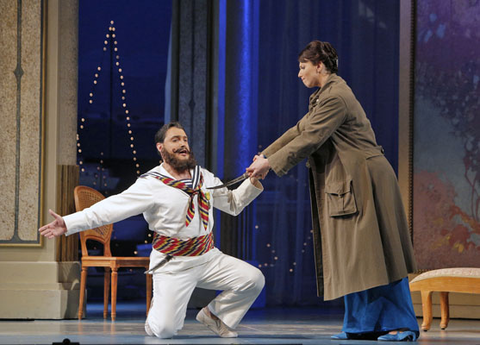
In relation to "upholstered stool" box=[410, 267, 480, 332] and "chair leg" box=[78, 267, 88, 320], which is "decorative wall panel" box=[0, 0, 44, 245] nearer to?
"chair leg" box=[78, 267, 88, 320]

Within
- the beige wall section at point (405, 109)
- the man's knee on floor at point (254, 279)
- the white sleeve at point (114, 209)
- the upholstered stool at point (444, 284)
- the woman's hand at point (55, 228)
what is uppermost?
the beige wall section at point (405, 109)

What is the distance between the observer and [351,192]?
3701 mm

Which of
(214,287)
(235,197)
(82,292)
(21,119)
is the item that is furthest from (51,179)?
(214,287)

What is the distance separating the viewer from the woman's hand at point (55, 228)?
3.68m

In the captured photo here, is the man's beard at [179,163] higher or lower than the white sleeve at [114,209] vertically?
higher

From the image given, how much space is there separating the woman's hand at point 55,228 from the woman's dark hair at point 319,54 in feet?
4.69

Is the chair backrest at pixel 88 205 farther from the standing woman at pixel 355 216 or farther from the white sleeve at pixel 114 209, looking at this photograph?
the standing woman at pixel 355 216

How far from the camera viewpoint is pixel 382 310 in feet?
12.3

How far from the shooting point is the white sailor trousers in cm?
388

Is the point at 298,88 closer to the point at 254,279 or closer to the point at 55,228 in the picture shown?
the point at 254,279

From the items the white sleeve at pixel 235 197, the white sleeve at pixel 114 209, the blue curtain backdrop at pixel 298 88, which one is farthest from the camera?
the blue curtain backdrop at pixel 298 88

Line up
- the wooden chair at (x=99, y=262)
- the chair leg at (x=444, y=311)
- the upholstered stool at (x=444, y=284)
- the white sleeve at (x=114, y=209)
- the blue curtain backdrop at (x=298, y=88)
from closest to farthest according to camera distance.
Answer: the white sleeve at (x=114, y=209) < the upholstered stool at (x=444, y=284) < the chair leg at (x=444, y=311) < the wooden chair at (x=99, y=262) < the blue curtain backdrop at (x=298, y=88)

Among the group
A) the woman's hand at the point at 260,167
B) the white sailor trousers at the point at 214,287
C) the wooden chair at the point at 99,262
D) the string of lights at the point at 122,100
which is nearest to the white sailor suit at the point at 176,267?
the white sailor trousers at the point at 214,287

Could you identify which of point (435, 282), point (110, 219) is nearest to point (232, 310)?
point (110, 219)
